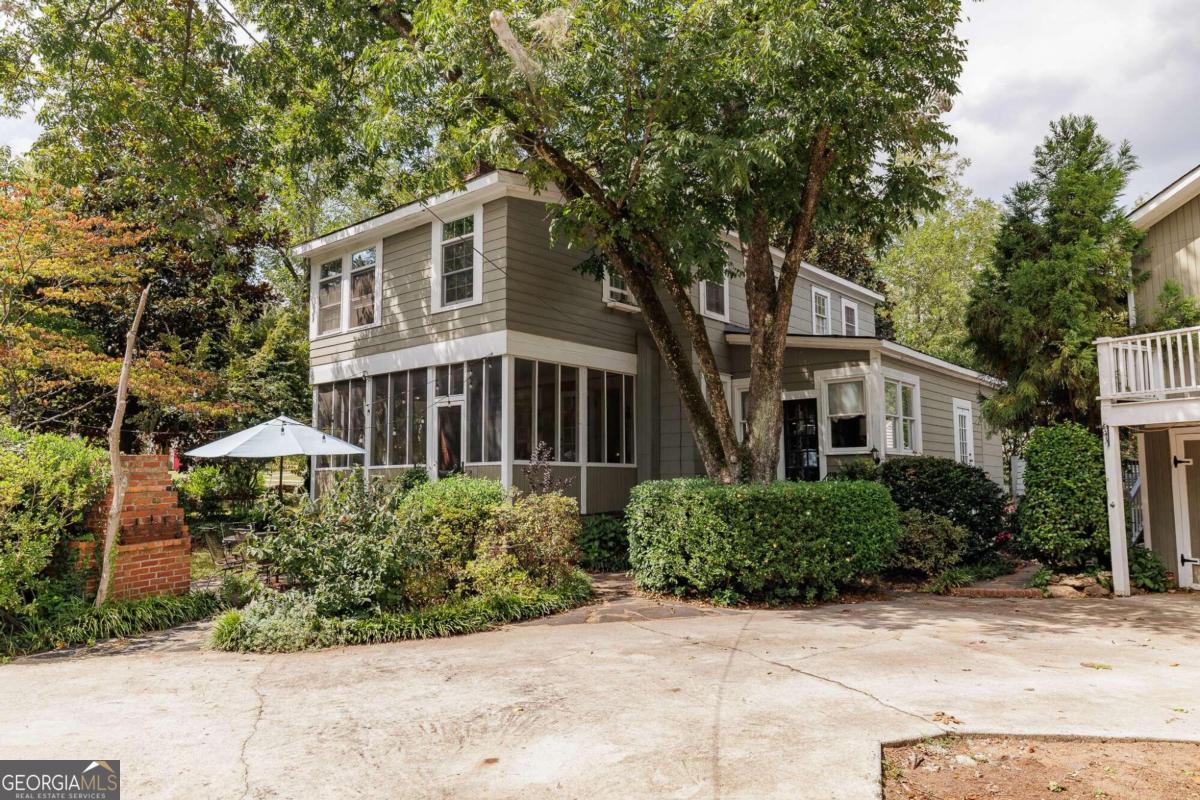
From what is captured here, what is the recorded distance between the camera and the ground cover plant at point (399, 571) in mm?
7293

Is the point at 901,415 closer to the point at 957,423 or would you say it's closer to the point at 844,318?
the point at 957,423

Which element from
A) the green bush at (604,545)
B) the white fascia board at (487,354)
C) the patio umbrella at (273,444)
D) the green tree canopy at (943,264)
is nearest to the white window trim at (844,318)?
the white fascia board at (487,354)

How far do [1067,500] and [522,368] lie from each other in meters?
8.27

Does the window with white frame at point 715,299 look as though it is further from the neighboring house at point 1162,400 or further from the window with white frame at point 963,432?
the neighboring house at point 1162,400

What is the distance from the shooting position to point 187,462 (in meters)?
19.0

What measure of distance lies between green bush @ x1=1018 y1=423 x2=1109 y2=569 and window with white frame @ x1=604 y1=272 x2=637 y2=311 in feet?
24.1

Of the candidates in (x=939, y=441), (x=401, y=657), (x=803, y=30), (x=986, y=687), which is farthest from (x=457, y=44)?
(x=939, y=441)

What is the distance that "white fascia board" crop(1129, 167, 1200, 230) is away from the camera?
10.1 meters

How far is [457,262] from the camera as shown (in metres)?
13.6

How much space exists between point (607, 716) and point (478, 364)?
29.3 feet

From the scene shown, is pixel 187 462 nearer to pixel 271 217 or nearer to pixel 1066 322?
pixel 271 217

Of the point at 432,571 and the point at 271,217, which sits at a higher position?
the point at 271,217

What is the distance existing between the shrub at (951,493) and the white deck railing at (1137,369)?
2764mm

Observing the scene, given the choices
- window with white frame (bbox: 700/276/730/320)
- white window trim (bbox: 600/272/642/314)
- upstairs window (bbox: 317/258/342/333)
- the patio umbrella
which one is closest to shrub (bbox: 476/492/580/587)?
the patio umbrella
